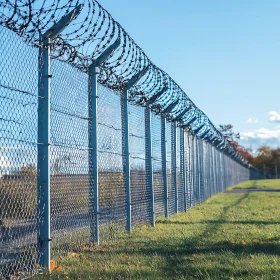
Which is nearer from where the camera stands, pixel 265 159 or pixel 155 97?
pixel 155 97

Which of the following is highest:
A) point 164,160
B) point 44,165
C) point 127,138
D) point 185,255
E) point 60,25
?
point 60,25

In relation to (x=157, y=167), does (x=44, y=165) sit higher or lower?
lower

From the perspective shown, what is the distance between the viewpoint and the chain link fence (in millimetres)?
4879

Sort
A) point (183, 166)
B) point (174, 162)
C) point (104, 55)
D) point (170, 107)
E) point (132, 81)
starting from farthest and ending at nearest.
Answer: point (183, 166)
point (174, 162)
point (170, 107)
point (132, 81)
point (104, 55)

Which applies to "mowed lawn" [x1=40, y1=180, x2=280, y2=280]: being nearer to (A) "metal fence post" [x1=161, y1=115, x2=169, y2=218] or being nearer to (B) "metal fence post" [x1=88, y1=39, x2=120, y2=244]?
(B) "metal fence post" [x1=88, y1=39, x2=120, y2=244]

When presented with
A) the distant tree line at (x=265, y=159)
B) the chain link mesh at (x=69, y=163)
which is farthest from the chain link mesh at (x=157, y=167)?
the distant tree line at (x=265, y=159)

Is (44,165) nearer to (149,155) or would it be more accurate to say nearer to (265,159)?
(149,155)

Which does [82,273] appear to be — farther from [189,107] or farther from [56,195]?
[189,107]

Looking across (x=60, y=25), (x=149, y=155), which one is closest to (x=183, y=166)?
(x=149, y=155)

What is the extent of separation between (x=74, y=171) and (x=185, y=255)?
1693 mm

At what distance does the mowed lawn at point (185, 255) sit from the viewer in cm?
513

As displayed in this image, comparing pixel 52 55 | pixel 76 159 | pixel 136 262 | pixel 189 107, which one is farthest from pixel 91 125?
pixel 189 107

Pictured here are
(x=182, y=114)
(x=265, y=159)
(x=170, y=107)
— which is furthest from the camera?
(x=265, y=159)

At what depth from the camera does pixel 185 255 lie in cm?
625
